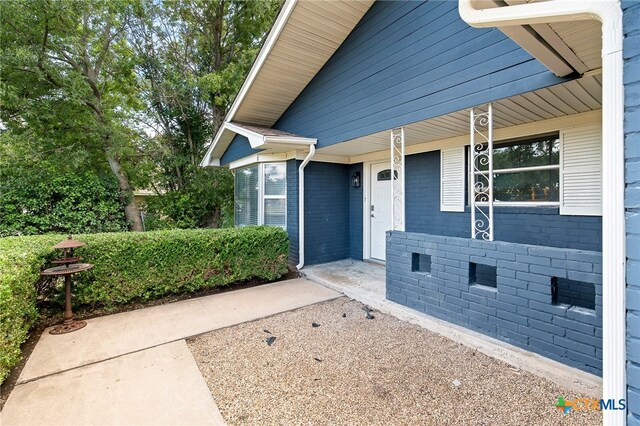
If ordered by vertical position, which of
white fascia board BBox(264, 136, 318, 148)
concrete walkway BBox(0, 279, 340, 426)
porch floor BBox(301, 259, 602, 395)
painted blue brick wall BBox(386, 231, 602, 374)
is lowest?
concrete walkway BBox(0, 279, 340, 426)

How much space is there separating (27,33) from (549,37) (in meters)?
10.5

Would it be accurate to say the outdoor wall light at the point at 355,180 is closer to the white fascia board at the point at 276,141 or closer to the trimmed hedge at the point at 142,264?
the white fascia board at the point at 276,141

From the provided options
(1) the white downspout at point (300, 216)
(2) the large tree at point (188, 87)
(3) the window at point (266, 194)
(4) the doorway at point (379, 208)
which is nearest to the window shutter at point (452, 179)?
(4) the doorway at point (379, 208)

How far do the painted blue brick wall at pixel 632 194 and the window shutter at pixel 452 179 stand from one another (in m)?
3.72

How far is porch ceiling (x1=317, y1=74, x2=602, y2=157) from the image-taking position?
9.72ft

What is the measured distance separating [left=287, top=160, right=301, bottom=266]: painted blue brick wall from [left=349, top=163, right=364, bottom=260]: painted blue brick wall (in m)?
1.51

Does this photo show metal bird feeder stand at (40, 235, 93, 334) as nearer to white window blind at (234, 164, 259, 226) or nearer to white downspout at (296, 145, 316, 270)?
white downspout at (296, 145, 316, 270)

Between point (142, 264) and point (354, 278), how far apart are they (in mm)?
3520

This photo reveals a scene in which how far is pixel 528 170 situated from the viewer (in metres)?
4.14

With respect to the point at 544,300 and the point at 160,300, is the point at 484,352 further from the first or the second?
the point at 160,300

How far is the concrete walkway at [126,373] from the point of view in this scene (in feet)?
7.34

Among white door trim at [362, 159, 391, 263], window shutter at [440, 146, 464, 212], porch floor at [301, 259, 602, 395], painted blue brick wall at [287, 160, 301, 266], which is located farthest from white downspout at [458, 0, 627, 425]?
white door trim at [362, 159, 391, 263]

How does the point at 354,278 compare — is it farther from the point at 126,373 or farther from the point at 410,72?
the point at 126,373
